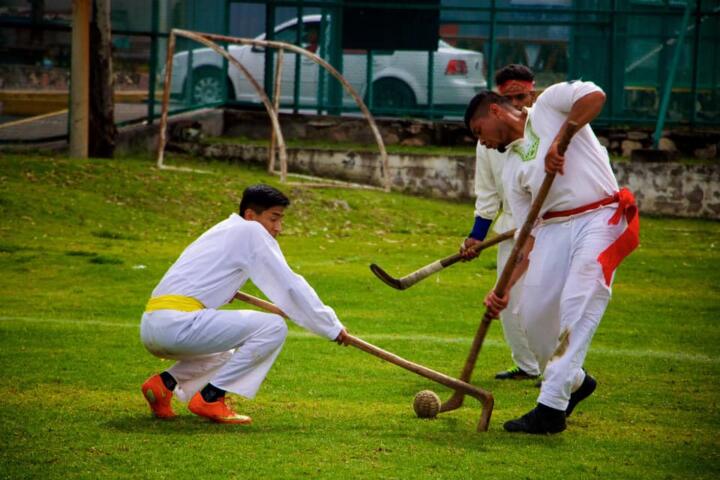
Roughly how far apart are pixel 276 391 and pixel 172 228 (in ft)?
25.5

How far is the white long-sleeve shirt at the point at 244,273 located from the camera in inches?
260

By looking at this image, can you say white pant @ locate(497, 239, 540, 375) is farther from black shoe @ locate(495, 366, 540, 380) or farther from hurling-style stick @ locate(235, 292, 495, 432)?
hurling-style stick @ locate(235, 292, 495, 432)

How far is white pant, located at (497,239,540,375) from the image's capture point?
847 centimetres

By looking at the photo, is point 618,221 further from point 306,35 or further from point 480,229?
point 306,35

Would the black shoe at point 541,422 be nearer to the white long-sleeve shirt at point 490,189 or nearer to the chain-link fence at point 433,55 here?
the white long-sleeve shirt at point 490,189

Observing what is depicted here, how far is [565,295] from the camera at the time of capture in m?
6.63

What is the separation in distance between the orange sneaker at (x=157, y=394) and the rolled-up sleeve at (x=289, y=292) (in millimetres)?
770

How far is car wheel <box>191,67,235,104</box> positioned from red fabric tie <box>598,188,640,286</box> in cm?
1473

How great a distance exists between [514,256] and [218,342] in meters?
1.71

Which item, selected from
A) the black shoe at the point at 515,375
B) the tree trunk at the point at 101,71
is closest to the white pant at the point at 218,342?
the black shoe at the point at 515,375

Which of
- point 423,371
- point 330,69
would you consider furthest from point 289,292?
point 330,69

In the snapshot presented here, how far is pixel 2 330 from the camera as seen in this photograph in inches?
380

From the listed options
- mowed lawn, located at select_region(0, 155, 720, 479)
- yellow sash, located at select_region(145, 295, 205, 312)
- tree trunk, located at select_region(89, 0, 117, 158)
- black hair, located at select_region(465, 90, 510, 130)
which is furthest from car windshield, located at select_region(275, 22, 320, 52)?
yellow sash, located at select_region(145, 295, 205, 312)

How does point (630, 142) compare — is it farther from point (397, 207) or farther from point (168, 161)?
point (168, 161)
